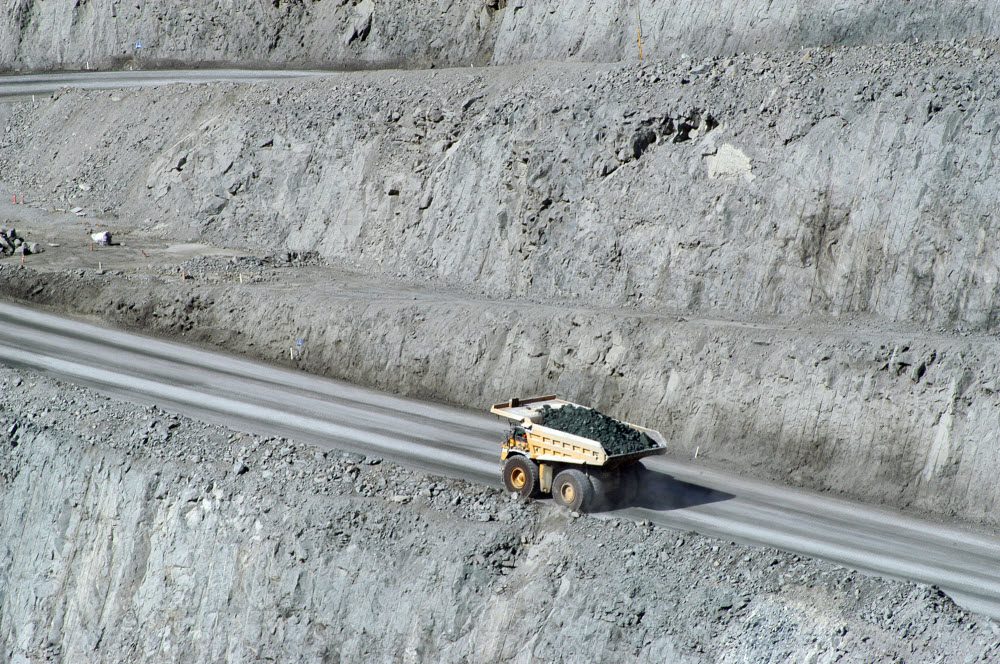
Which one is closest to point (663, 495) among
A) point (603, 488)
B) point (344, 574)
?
point (603, 488)

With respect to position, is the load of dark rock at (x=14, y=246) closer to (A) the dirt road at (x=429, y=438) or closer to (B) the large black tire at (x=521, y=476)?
(A) the dirt road at (x=429, y=438)

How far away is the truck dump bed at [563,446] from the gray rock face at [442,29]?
16.2 meters

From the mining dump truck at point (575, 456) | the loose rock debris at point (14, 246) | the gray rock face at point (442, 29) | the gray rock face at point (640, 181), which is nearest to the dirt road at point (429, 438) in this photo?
the mining dump truck at point (575, 456)

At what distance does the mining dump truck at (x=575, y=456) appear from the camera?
19562mm

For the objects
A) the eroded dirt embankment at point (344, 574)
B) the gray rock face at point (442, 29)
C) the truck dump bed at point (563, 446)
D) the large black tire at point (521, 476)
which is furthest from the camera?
the gray rock face at point (442, 29)

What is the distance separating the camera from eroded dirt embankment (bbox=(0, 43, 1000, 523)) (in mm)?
23359

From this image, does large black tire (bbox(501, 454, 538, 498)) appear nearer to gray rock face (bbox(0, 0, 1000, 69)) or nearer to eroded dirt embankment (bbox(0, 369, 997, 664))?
eroded dirt embankment (bbox(0, 369, 997, 664))

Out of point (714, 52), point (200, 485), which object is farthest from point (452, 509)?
point (714, 52)

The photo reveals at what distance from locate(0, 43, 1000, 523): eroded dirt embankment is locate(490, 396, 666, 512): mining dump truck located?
16.2 feet

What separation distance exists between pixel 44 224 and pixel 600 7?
72.0 ft

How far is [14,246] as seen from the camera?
35688 mm

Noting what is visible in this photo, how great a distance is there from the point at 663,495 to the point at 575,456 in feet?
9.58

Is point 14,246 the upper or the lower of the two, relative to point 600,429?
upper

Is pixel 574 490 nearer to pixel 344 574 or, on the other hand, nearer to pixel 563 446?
pixel 563 446
